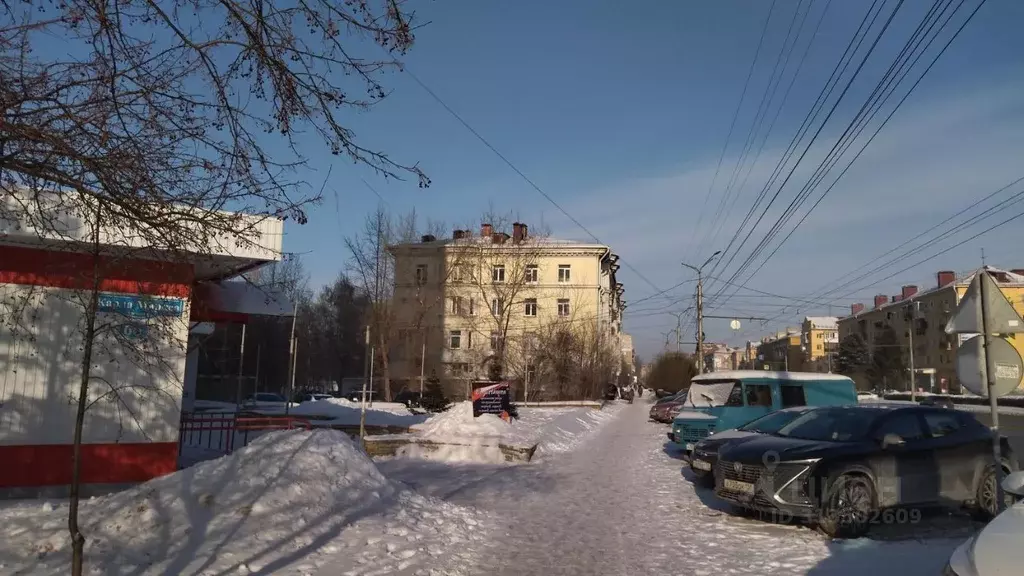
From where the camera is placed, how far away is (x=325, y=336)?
7794 cm

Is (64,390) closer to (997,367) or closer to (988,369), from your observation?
(988,369)

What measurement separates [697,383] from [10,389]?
14763 mm

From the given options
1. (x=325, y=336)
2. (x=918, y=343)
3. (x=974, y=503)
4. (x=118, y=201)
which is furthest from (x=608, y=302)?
(x=118, y=201)

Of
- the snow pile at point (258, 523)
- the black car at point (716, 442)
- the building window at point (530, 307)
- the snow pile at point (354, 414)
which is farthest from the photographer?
the building window at point (530, 307)

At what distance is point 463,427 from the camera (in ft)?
60.2

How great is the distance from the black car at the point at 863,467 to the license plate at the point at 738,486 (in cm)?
1

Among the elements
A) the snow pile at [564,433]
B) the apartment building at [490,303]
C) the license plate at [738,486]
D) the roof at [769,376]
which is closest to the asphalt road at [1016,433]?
the roof at [769,376]

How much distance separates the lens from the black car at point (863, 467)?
9055mm

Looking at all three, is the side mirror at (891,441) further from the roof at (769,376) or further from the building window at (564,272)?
the building window at (564,272)

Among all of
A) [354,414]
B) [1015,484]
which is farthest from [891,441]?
[354,414]

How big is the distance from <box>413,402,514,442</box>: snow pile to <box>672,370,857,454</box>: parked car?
4455 mm

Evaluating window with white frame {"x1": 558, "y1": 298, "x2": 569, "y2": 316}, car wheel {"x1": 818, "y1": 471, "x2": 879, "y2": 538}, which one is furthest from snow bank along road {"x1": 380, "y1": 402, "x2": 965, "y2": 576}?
window with white frame {"x1": 558, "y1": 298, "x2": 569, "y2": 316}

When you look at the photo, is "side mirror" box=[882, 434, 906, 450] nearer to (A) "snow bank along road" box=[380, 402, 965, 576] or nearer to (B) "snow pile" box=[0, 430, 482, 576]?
(A) "snow bank along road" box=[380, 402, 965, 576]

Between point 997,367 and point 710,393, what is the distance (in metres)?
10.9
